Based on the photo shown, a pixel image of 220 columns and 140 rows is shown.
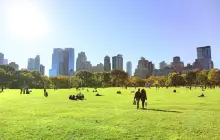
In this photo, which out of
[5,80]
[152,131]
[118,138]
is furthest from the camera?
[5,80]

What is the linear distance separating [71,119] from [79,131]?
522 centimetres

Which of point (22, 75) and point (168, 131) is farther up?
point (22, 75)

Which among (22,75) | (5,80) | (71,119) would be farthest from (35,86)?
(71,119)

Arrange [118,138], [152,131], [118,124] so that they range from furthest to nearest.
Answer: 1. [118,124]
2. [152,131]
3. [118,138]

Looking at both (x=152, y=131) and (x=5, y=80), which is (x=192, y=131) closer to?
(x=152, y=131)

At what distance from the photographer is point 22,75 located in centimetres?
17612

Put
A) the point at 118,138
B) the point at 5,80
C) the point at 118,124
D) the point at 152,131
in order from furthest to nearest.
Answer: the point at 5,80 → the point at 118,124 → the point at 152,131 → the point at 118,138

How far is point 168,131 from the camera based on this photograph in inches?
851

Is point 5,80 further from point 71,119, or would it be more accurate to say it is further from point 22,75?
point 71,119

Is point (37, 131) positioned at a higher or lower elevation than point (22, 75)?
lower

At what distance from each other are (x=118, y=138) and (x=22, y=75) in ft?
544

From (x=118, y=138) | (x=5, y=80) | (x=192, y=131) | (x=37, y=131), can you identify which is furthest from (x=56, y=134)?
(x=5, y=80)

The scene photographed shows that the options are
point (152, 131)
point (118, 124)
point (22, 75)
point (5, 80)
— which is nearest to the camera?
point (152, 131)

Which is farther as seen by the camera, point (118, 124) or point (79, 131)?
point (118, 124)
